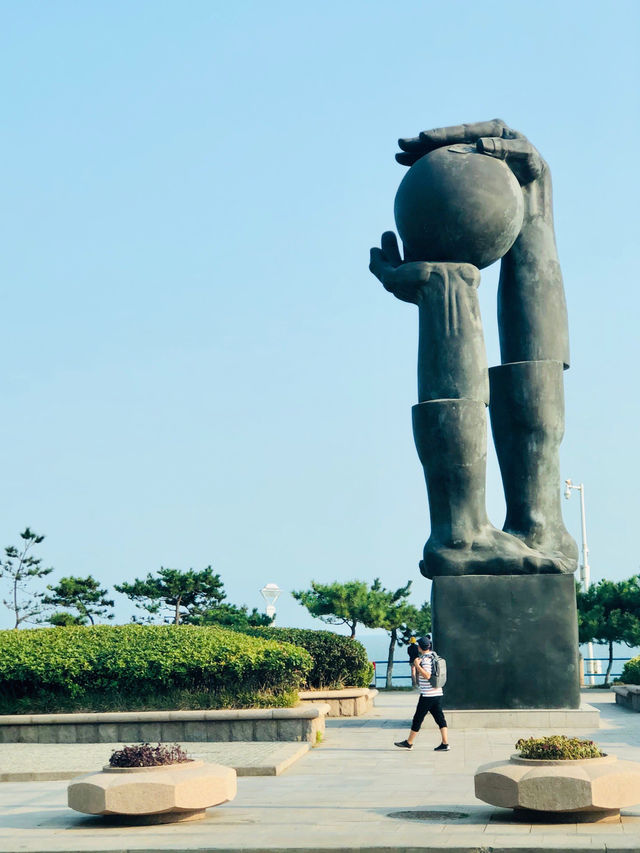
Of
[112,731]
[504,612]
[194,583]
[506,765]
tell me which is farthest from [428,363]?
[194,583]

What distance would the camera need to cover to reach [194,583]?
30344mm

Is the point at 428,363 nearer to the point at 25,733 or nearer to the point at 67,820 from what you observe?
the point at 25,733

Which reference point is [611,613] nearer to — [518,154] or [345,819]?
[518,154]

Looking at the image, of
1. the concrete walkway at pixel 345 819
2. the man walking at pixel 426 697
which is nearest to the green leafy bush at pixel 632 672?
the concrete walkway at pixel 345 819

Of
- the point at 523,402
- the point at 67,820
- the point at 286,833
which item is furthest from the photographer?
the point at 523,402

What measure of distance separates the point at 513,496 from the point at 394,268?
3.67m

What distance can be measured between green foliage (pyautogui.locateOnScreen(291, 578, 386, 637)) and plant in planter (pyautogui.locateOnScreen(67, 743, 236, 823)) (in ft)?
68.2

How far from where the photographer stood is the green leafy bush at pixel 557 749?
8.16 meters

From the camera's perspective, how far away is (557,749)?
322 inches

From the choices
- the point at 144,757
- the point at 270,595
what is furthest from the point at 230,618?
the point at 144,757

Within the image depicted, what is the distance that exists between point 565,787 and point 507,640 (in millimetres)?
7159

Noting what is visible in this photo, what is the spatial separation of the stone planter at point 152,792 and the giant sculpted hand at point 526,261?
30.6 ft

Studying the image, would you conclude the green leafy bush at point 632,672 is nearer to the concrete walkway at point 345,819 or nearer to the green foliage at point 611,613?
the green foliage at point 611,613

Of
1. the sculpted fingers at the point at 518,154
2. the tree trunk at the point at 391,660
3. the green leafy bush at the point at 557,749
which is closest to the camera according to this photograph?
the green leafy bush at the point at 557,749
